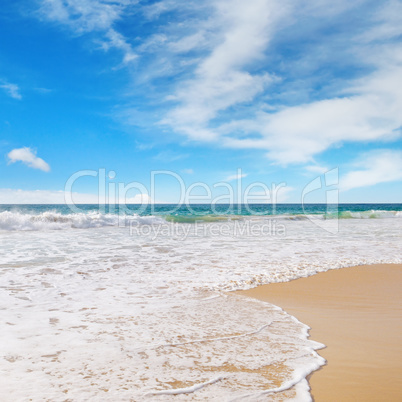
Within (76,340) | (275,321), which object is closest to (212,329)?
(275,321)

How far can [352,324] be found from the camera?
3980mm

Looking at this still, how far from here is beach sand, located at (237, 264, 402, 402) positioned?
2520 mm

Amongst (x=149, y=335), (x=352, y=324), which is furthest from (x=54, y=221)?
(x=352, y=324)

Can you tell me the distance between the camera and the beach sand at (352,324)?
8.27ft

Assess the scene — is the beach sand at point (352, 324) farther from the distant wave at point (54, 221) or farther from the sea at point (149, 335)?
the distant wave at point (54, 221)

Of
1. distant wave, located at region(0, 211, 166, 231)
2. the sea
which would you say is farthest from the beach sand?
distant wave, located at region(0, 211, 166, 231)

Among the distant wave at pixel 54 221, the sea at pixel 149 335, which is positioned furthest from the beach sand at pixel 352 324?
the distant wave at pixel 54 221

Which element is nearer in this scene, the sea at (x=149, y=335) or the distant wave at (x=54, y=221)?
the sea at (x=149, y=335)

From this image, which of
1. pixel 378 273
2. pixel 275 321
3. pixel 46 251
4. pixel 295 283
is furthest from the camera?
pixel 46 251

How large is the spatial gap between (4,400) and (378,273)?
7263 millimetres

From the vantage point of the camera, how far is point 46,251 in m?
10.1

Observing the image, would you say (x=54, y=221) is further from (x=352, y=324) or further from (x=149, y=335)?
(x=352, y=324)

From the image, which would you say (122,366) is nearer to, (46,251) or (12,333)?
(12,333)

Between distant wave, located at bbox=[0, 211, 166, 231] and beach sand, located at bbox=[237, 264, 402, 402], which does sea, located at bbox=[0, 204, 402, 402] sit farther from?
distant wave, located at bbox=[0, 211, 166, 231]
